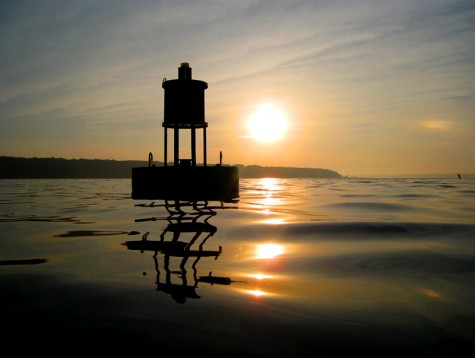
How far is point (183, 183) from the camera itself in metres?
21.4

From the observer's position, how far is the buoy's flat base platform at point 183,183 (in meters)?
21.4

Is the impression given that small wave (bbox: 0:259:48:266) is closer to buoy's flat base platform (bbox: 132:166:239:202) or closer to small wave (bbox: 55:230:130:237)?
small wave (bbox: 55:230:130:237)

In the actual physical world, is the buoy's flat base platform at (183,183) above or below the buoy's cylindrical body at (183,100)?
below

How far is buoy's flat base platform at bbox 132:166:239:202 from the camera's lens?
21391 mm

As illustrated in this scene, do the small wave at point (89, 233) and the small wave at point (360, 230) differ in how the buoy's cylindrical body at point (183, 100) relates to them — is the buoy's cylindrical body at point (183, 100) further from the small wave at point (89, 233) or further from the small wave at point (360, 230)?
the small wave at point (89, 233)

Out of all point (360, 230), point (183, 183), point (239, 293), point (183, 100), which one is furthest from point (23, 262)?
point (183, 100)

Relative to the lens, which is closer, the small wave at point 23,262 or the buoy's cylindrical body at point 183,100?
the small wave at point 23,262

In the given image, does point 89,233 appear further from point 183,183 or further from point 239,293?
point 183,183

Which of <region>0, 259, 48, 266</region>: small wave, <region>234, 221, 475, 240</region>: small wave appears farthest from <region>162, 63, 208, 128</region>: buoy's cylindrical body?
<region>0, 259, 48, 266</region>: small wave

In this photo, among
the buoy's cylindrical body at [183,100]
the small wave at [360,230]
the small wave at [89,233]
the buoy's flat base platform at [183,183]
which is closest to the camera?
the small wave at [360,230]

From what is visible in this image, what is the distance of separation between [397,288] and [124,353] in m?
→ 3.94

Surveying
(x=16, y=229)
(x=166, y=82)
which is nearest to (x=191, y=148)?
(x=166, y=82)

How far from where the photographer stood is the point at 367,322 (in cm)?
411

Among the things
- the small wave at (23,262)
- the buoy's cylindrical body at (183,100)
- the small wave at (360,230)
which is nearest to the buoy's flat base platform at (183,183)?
the buoy's cylindrical body at (183,100)
